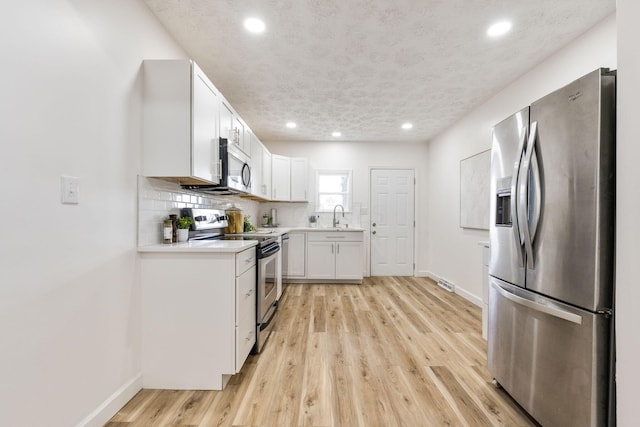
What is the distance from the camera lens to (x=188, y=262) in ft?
5.84

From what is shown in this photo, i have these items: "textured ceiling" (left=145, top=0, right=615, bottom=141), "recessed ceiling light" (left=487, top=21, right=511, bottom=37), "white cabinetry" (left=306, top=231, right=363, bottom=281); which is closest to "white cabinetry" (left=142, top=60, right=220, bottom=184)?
"textured ceiling" (left=145, top=0, right=615, bottom=141)

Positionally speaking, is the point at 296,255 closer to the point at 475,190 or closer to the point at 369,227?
the point at 369,227

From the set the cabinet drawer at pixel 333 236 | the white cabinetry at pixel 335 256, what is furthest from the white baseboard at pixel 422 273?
the cabinet drawer at pixel 333 236

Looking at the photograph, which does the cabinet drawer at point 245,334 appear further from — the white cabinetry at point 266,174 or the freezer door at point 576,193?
the white cabinetry at point 266,174

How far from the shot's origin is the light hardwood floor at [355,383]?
5.05 feet

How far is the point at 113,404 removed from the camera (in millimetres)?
1545

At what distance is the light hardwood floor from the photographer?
1.54 m

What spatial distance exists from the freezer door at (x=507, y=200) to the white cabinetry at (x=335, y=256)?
2.82m

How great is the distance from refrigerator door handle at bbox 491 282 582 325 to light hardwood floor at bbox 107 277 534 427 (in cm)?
67

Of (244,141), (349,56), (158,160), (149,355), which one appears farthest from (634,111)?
(244,141)

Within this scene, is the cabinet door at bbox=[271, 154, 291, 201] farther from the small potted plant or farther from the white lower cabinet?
the small potted plant

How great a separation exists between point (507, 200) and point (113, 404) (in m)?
2.58

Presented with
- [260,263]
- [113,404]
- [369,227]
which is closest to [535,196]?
[260,263]

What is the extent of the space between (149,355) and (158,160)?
127 centimetres
